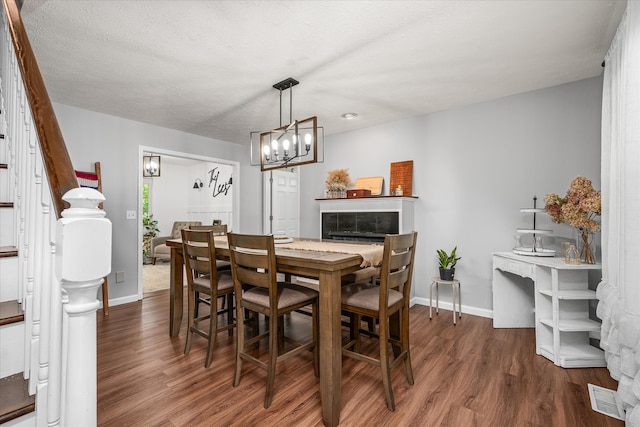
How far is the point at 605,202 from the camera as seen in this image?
2.09 m

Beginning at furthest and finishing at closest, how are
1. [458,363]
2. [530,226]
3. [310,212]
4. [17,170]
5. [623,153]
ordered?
1. [310,212]
2. [530,226]
3. [458,363]
4. [623,153]
5. [17,170]

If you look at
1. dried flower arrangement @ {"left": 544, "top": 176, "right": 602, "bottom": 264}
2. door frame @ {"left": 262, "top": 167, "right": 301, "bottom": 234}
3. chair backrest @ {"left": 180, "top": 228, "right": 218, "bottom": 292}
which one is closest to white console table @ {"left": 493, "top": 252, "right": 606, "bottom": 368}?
dried flower arrangement @ {"left": 544, "top": 176, "right": 602, "bottom": 264}

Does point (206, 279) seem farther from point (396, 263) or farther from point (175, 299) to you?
point (396, 263)

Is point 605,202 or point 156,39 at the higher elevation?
point 156,39

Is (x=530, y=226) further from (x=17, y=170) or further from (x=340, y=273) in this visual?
(x=17, y=170)

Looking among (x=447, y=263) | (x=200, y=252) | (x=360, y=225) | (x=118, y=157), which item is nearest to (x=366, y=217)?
(x=360, y=225)

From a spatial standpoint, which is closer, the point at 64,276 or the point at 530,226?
the point at 64,276

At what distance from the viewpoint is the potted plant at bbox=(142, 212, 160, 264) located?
6879mm

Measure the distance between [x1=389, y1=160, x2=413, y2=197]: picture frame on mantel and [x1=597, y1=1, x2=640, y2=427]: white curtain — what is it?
200cm

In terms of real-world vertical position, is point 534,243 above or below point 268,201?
below

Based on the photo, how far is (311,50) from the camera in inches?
91.0

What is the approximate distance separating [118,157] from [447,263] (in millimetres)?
4133

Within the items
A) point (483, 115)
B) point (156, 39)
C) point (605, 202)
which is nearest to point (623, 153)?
point (605, 202)

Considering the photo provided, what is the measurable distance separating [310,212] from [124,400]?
345 cm
